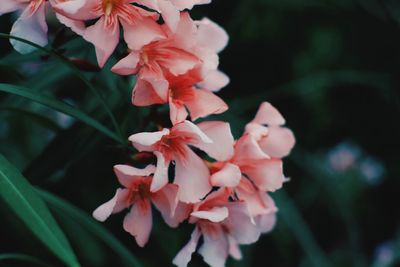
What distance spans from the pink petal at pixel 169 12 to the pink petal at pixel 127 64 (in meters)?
0.05

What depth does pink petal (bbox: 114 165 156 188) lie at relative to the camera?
772 mm

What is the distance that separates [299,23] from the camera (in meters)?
2.57

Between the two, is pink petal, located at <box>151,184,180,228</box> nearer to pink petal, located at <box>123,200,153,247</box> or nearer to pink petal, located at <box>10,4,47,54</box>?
pink petal, located at <box>123,200,153,247</box>

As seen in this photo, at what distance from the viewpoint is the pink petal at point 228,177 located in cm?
80

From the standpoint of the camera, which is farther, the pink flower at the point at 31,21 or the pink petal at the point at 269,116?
the pink petal at the point at 269,116

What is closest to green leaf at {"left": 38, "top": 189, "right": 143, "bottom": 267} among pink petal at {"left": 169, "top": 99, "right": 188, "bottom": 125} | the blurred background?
the blurred background

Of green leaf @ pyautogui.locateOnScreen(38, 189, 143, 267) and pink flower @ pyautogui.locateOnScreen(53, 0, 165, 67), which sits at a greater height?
pink flower @ pyautogui.locateOnScreen(53, 0, 165, 67)

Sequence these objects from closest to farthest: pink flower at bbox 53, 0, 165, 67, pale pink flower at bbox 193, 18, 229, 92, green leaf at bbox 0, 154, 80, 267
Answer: green leaf at bbox 0, 154, 80, 267, pink flower at bbox 53, 0, 165, 67, pale pink flower at bbox 193, 18, 229, 92

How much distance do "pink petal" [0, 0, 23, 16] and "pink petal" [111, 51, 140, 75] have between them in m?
0.13

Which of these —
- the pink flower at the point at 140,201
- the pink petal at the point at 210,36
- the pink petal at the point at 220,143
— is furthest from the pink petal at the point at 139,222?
the pink petal at the point at 210,36

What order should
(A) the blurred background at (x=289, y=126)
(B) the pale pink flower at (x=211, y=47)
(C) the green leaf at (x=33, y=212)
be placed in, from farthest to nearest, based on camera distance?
(A) the blurred background at (x=289, y=126) < (B) the pale pink flower at (x=211, y=47) < (C) the green leaf at (x=33, y=212)

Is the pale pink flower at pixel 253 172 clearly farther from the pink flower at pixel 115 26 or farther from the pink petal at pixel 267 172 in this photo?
the pink flower at pixel 115 26

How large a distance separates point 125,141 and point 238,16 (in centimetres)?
84

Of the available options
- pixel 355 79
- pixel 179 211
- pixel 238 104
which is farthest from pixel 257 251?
pixel 179 211
